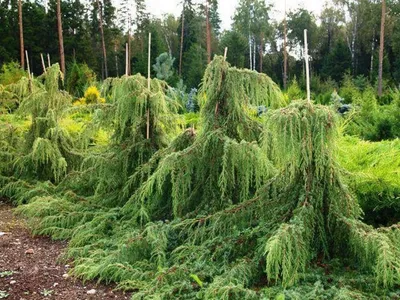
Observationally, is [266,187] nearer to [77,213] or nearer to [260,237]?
[260,237]

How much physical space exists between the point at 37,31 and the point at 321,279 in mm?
28948

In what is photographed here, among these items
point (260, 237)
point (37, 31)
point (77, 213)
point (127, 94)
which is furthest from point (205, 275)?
point (37, 31)

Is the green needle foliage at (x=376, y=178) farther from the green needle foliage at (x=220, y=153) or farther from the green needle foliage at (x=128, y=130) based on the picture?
the green needle foliage at (x=128, y=130)

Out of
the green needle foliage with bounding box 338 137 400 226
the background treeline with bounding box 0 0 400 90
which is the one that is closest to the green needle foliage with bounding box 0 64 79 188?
the green needle foliage with bounding box 338 137 400 226

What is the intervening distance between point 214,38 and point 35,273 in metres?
33.1

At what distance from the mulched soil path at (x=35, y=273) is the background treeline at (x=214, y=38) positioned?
18884mm

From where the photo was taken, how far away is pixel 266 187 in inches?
139

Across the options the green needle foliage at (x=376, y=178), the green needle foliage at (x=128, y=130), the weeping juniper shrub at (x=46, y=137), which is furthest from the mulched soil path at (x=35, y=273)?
the green needle foliage at (x=376, y=178)

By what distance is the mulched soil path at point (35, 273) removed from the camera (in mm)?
3400

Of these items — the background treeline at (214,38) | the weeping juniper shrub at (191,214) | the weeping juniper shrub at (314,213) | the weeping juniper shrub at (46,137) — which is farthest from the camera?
the background treeline at (214,38)

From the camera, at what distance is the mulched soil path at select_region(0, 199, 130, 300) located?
3.40m

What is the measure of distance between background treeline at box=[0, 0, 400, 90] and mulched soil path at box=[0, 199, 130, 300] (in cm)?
1888

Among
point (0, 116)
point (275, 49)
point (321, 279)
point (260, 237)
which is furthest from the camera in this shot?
point (275, 49)

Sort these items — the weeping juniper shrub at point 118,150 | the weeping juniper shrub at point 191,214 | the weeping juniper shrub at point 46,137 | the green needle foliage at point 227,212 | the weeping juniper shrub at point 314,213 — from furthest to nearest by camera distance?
the weeping juniper shrub at point 46,137 → the weeping juniper shrub at point 118,150 → the weeping juniper shrub at point 191,214 → the green needle foliage at point 227,212 → the weeping juniper shrub at point 314,213
